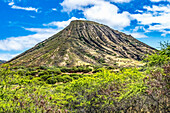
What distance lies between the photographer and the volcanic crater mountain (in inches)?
3249

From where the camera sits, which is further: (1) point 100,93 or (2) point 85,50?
(2) point 85,50

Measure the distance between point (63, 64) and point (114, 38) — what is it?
64.6 m

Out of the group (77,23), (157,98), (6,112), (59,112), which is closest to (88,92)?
(59,112)

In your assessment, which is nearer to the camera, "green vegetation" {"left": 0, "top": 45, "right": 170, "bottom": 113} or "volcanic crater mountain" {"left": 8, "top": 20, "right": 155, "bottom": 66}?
"green vegetation" {"left": 0, "top": 45, "right": 170, "bottom": 113}

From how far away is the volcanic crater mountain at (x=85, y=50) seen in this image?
8253cm

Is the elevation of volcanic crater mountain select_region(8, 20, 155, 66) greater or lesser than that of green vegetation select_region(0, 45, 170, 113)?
greater

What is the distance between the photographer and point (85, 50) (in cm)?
9644

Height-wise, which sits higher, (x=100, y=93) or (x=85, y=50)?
(x=85, y=50)

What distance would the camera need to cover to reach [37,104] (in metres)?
8.43

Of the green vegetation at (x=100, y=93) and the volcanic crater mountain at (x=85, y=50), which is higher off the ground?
the volcanic crater mountain at (x=85, y=50)

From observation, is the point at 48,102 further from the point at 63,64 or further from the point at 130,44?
the point at 130,44

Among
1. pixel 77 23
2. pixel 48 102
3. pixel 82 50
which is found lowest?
pixel 48 102

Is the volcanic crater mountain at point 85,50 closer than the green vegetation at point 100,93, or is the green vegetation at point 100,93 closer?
the green vegetation at point 100,93

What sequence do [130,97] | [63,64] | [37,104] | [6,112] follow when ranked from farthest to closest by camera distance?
[63,64], [130,97], [37,104], [6,112]
